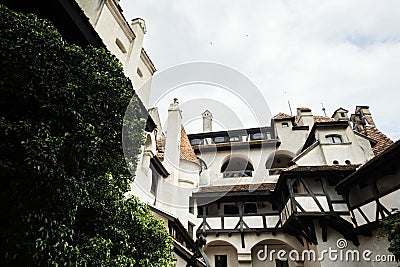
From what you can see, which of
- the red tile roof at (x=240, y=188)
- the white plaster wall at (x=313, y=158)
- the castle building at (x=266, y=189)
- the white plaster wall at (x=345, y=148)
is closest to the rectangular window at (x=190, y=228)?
the castle building at (x=266, y=189)

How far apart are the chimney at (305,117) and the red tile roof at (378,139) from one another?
4628 millimetres

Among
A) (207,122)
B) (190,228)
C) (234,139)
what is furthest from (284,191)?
(207,122)

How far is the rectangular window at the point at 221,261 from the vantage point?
1848 cm

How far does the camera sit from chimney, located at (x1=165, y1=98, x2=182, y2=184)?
1606 centimetres

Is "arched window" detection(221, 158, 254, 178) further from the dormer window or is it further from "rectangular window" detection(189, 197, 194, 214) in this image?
the dormer window

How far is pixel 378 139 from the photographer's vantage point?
19391 millimetres

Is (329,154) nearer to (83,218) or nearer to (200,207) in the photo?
(200,207)

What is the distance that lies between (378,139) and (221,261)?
1360cm

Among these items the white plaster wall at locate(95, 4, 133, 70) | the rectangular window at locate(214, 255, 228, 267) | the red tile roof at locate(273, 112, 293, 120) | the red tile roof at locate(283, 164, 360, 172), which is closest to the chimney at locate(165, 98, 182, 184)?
the white plaster wall at locate(95, 4, 133, 70)

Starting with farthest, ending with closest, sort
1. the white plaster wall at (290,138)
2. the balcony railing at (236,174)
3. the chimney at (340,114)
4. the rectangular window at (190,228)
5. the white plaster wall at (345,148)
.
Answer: the white plaster wall at (290,138) < the chimney at (340,114) < the balcony railing at (236,174) < the white plaster wall at (345,148) < the rectangular window at (190,228)

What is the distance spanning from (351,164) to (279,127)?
9030 mm

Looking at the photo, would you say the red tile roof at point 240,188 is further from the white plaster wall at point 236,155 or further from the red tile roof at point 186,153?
the red tile roof at point 186,153

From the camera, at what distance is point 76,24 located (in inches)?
244

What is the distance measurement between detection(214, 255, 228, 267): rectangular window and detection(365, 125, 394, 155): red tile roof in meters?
11.7
